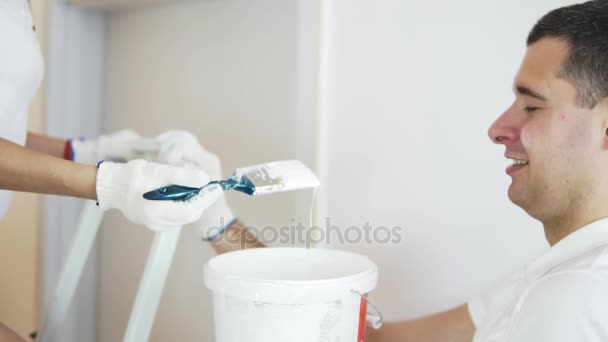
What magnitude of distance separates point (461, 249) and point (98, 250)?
4.52 ft

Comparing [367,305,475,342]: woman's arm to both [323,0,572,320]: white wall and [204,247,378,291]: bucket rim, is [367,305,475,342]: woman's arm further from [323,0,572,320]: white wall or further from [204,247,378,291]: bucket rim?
[204,247,378,291]: bucket rim

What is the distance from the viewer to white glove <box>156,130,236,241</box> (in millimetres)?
1202

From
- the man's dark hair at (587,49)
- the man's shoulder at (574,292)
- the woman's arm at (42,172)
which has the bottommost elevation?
the man's shoulder at (574,292)

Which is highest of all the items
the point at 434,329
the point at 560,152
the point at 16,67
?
the point at 16,67

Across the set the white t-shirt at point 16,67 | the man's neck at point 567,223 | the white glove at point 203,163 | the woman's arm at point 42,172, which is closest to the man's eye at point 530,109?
the man's neck at point 567,223

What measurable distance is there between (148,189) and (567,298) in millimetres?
665

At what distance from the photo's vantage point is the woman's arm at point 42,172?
0.93 metres

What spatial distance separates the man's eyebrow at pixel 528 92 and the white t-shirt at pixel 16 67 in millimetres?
997

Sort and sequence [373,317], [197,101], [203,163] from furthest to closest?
[197,101], [203,163], [373,317]

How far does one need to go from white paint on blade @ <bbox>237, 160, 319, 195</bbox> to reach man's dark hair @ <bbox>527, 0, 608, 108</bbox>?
17.9 inches

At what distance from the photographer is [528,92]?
2.90 ft

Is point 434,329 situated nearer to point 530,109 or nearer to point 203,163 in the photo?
point 530,109

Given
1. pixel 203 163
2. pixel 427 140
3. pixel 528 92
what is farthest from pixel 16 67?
pixel 528 92

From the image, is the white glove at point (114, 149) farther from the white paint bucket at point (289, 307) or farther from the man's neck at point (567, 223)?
the man's neck at point (567, 223)
